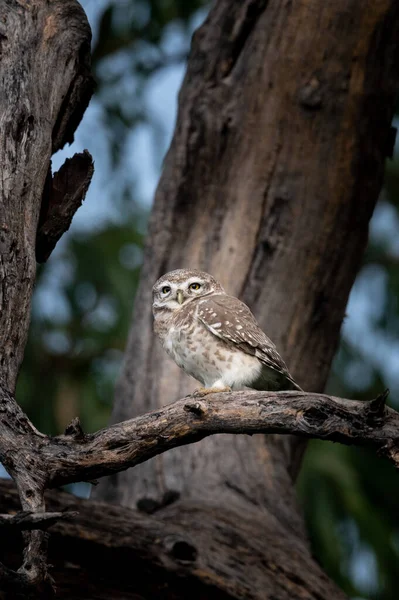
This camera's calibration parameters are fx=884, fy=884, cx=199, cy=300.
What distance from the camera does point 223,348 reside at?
4.76m

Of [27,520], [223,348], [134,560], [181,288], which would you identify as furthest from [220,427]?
[181,288]

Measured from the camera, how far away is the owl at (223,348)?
4742 millimetres

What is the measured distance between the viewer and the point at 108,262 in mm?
9461

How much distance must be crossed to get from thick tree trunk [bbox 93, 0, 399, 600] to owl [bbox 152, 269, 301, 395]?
1.27 meters

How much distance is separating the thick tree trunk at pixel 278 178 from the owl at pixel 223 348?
4.16 ft

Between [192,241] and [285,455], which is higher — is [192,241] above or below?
above

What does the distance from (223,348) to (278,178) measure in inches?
80.4

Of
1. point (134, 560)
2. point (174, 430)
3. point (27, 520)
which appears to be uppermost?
point (174, 430)

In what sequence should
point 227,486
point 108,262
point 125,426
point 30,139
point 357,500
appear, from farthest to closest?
point 108,262 → point 357,500 → point 227,486 → point 30,139 → point 125,426

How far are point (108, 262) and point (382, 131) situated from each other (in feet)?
12.9

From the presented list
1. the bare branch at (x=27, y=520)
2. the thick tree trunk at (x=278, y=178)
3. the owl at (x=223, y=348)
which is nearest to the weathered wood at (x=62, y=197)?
the owl at (x=223, y=348)

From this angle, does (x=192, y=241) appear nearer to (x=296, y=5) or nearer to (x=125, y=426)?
(x=296, y=5)

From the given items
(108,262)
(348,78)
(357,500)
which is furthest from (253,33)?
(357,500)

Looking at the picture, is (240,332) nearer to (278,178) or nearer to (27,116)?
(27,116)
